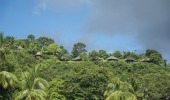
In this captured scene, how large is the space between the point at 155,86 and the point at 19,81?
70.4ft

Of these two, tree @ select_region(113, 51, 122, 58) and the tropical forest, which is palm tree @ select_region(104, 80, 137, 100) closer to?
the tropical forest

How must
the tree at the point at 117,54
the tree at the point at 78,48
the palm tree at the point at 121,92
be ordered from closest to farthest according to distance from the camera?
the palm tree at the point at 121,92 < the tree at the point at 117,54 < the tree at the point at 78,48

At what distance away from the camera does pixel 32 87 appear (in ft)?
160

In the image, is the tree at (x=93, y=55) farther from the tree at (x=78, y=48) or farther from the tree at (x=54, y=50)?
the tree at (x=78, y=48)

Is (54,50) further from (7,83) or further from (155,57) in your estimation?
(7,83)

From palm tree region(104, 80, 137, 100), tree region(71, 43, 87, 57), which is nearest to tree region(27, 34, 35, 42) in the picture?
tree region(71, 43, 87, 57)

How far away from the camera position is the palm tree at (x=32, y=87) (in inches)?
1869

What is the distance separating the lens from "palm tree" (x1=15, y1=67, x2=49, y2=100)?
4747 centimetres

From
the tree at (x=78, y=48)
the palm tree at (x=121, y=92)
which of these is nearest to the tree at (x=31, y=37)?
the tree at (x=78, y=48)

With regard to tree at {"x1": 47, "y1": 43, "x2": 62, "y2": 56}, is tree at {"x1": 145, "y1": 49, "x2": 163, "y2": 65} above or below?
below

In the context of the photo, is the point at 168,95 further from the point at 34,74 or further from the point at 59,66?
the point at 59,66

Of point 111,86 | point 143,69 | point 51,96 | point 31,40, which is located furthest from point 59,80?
point 31,40

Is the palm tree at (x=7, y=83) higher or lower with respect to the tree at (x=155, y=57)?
lower

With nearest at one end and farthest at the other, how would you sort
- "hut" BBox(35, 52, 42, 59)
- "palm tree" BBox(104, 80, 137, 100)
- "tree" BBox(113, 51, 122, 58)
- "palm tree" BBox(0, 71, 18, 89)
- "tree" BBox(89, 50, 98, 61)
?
"palm tree" BBox(0, 71, 18, 89), "palm tree" BBox(104, 80, 137, 100), "hut" BBox(35, 52, 42, 59), "tree" BBox(89, 50, 98, 61), "tree" BBox(113, 51, 122, 58)
